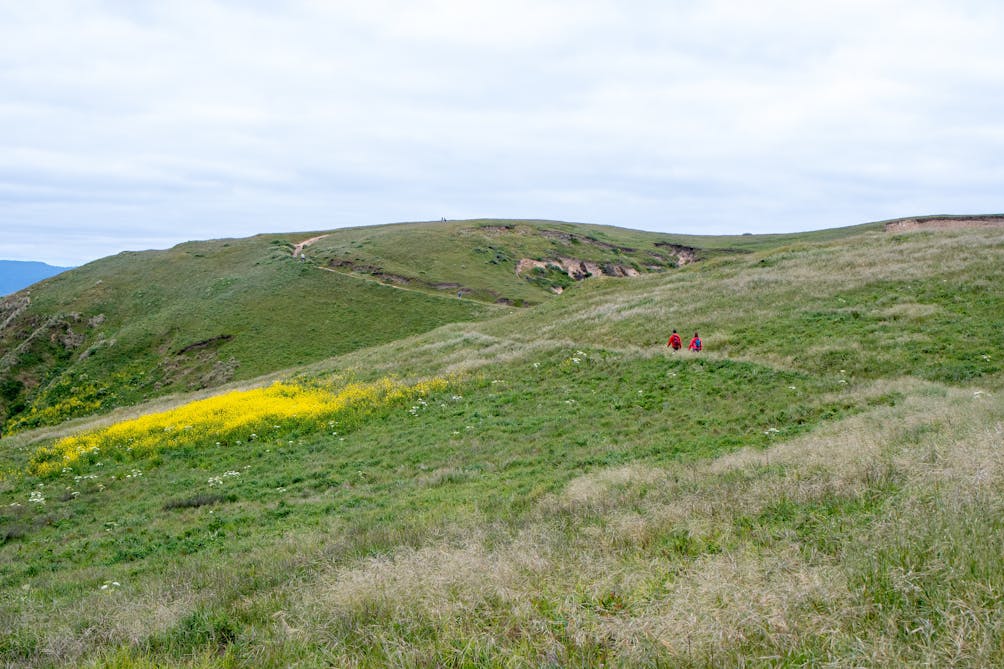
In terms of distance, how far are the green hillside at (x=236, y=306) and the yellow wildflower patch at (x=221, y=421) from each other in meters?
22.6

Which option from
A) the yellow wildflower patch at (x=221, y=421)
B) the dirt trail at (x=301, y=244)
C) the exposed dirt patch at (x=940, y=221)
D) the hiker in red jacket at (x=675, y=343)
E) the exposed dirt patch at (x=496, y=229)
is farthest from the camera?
the exposed dirt patch at (x=496, y=229)

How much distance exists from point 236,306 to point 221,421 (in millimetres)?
40040

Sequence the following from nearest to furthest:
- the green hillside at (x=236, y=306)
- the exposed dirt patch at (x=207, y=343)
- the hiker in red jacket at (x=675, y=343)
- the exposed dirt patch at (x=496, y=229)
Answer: the hiker in red jacket at (x=675, y=343) → the green hillside at (x=236, y=306) → the exposed dirt patch at (x=207, y=343) → the exposed dirt patch at (x=496, y=229)

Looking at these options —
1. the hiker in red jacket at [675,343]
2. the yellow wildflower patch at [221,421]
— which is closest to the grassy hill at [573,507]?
the yellow wildflower patch at [221,421]

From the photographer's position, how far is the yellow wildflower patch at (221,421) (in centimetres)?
2012

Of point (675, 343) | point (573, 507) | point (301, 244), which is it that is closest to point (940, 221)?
point (675, 343)

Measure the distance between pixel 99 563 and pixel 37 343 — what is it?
2272 inches

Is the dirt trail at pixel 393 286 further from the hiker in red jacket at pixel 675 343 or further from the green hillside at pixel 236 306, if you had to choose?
the hiker in red jacket at pixel 675 343

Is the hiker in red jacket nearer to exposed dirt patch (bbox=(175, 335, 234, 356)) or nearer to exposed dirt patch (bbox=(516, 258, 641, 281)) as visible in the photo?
exposed dirt patch (bbox=(175, 335, 234, 356))

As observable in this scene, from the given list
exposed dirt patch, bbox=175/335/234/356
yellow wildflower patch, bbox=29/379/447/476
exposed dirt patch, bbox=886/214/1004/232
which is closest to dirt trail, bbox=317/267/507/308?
exposed dirt patch, bbox=175/335/234/356

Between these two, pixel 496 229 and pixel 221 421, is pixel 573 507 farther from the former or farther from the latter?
pixel 496 229

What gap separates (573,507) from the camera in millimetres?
9109

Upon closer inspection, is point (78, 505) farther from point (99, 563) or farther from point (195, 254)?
point (195, 254)

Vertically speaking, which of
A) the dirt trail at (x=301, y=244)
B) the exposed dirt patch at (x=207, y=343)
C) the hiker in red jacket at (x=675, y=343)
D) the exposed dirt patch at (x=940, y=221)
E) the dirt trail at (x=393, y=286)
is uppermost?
the dirt trail at (x=301, y=244)
